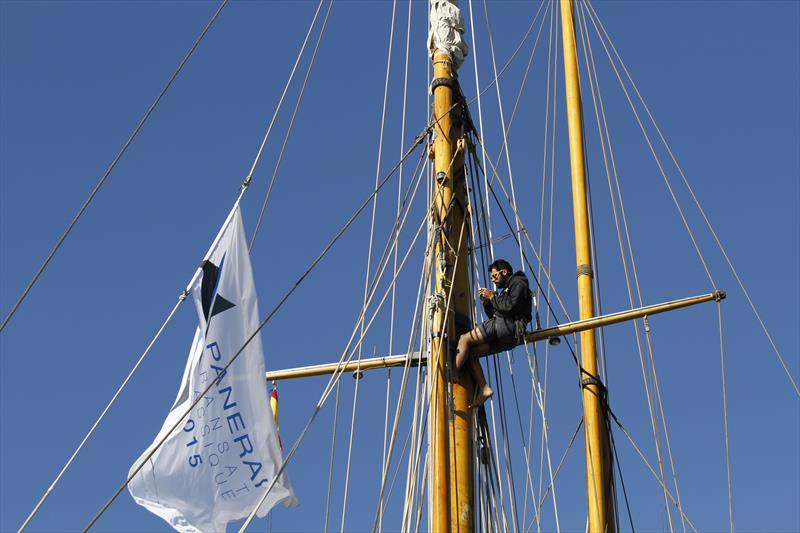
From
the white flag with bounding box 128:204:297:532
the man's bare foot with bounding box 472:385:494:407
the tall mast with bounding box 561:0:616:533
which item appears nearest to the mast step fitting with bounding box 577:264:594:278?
the tall mast with bounding box 561:0:616:533

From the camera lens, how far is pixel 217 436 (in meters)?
14.0

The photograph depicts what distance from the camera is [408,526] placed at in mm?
14484

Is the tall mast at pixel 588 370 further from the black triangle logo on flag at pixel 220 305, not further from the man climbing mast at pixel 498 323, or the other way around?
the black triangle logo on flag at pixel 220 305

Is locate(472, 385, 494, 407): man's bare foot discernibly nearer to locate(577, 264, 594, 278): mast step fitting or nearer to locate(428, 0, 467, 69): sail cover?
locate(428, 0, 467, 69): sail cover

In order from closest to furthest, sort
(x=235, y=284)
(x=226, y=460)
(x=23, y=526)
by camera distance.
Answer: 1. (x=23, y=526)
2. (x=226, y=460)
3. (x=235, y=284)

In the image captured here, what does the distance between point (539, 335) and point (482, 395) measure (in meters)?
1.52

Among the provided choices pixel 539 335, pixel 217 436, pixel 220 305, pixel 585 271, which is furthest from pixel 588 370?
Answer: pixel 217 436

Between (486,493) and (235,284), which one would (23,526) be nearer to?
(235,284)

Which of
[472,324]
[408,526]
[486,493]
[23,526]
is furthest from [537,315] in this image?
[23,526]

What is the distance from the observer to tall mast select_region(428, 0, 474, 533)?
1429 cm

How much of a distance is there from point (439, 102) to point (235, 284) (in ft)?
11.8

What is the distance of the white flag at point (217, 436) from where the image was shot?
13734 mm

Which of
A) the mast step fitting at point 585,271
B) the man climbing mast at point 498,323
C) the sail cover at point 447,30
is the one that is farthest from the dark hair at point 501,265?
the mast step fitting at point 585,271

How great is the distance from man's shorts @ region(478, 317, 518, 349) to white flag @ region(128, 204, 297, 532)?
8.40ft
